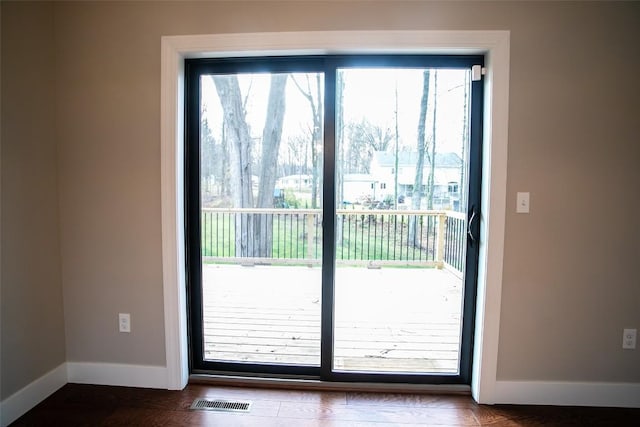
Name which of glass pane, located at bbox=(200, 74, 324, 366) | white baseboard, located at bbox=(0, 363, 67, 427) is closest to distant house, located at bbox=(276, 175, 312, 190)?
glass pane, located at bbox=(200, 74, 324, 366)

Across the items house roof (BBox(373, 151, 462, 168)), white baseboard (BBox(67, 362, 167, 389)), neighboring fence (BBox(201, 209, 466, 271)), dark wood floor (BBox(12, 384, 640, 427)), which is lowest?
dark wood floor (BBox(12, 384, 640, 427))

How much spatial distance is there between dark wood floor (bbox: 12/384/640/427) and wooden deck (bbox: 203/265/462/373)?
215 millimetres

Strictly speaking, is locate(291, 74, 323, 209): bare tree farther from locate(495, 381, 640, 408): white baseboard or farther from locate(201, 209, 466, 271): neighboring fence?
locate(495, 381, 640, 408): white baseboard

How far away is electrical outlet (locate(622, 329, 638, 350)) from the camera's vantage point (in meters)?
1.61

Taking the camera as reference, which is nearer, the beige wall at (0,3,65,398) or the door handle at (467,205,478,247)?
the beige wall at (0,3,65,398)


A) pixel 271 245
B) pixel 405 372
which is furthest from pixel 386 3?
pixel 405 372

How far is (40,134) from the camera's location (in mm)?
1621

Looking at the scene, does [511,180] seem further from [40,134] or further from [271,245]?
[40,134]

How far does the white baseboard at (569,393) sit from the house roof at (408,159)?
137 centimetres

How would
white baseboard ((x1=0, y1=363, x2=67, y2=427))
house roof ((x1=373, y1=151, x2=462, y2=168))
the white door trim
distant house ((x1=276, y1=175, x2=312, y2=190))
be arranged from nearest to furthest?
white baseboard ((x1=0, y1=363, x2=67, y2=427)), the white door trim, house roof ((x1=373, y1=151, x2=462, y2=168)), distant house ((x1=276, y1=175, x2=312, y2=190))

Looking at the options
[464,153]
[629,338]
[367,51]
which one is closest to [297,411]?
[464,153]

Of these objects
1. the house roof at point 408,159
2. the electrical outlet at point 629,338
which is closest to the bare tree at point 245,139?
the house roof at point 408,159

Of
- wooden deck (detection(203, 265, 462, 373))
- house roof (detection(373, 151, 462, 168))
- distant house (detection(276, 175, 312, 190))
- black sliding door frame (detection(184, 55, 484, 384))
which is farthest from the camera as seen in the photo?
wooden deck (detection(203, 265, 462, 373))

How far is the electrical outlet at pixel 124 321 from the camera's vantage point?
1756mm
